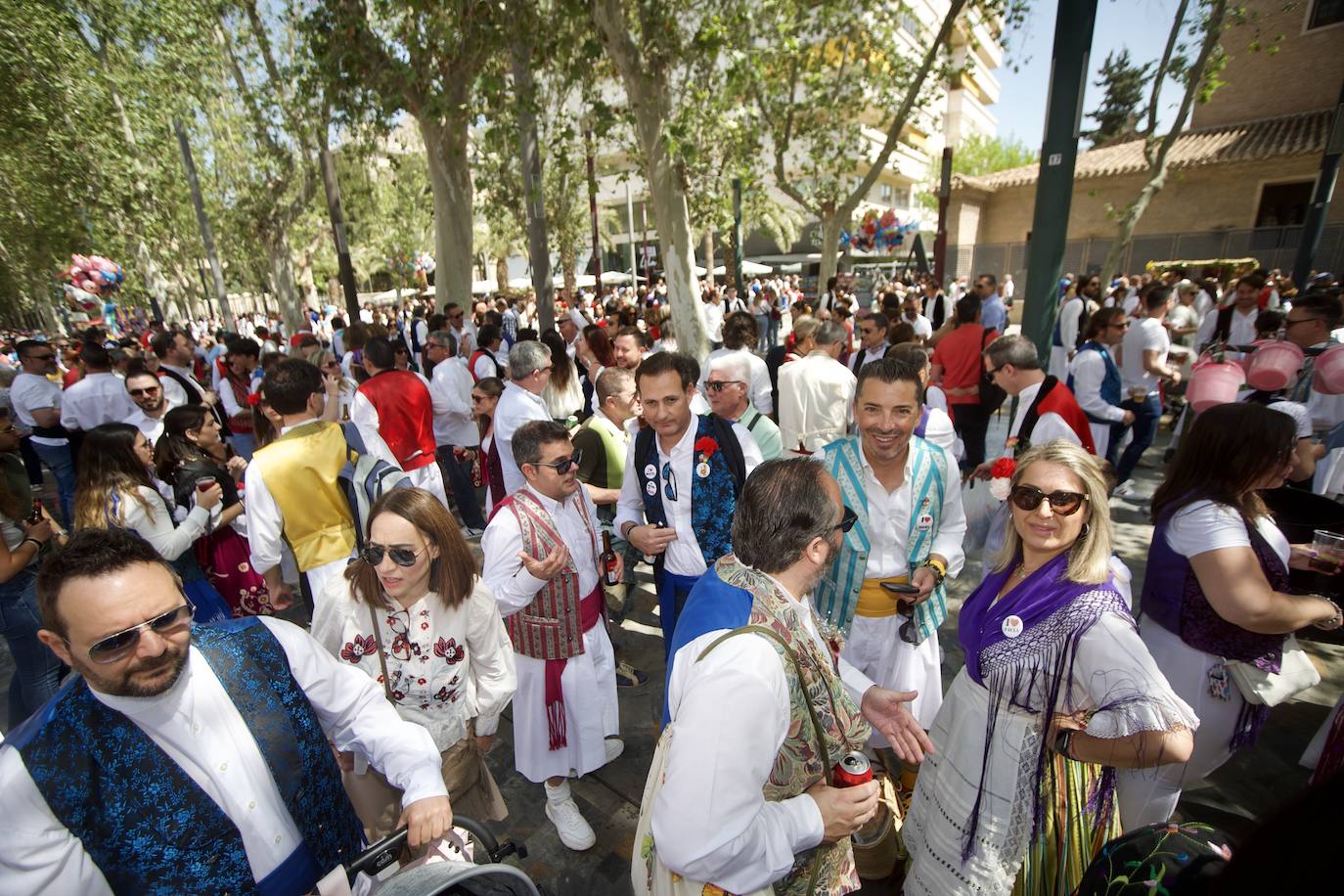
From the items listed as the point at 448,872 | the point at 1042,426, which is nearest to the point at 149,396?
the point at 448,872

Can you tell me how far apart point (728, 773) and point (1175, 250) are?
90.7ft

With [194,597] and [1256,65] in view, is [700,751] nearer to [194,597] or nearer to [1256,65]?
[194,597]

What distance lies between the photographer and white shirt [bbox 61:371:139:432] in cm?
595

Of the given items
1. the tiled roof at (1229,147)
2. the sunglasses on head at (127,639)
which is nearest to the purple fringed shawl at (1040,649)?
the sunglasses on head at (127,639)

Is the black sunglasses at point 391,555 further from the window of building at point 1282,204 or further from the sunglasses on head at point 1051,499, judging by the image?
the window of building at point 1282,204

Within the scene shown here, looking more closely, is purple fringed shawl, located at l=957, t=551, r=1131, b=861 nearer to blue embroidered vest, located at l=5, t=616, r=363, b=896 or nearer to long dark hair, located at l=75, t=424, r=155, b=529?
blue embroidered vest, located at l=5, t=616, r=363, b=896

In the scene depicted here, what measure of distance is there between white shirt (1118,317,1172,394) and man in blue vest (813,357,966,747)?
15.9ft

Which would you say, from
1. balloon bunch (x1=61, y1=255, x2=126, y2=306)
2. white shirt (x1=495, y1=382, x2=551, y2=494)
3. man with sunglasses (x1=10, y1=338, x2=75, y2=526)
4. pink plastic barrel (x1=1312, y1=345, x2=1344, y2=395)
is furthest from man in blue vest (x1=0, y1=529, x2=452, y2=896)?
balloon bunch (x1=61, y1=255, x2=126, y2=306)

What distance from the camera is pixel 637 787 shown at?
129 inches

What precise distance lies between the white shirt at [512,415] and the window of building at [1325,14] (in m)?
28.5

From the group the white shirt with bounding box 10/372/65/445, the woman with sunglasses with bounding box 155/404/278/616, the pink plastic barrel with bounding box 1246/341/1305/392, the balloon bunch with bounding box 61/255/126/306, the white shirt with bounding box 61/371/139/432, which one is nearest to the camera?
the woman with sunglasses with bounding box 155/404/278/616

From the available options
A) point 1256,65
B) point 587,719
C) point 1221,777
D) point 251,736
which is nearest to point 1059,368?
point 1221,777

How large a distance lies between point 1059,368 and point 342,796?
36.0 feet

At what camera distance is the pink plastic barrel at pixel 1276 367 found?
438cm
